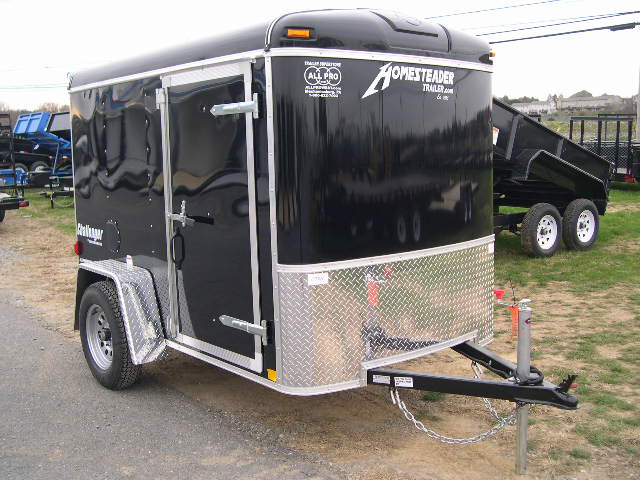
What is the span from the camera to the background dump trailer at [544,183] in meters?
9.98

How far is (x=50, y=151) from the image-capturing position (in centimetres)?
2606

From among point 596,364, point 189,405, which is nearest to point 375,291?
point 189,405

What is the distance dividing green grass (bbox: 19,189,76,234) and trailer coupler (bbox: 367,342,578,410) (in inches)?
509

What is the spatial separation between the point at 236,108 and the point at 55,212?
53.9 ft

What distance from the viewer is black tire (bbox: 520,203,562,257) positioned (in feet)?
34.5

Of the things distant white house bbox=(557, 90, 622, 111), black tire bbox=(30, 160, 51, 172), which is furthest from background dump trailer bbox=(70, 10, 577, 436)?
distant white house bbox=(557, 90, 622, 111)

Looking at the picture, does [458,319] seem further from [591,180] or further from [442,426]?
[591,180]

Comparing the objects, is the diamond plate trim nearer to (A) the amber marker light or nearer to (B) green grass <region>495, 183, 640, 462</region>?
(B) green grass <region>495, 183, 640, 462</region>

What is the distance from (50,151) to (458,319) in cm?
2440

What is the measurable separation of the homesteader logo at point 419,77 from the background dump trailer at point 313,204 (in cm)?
1

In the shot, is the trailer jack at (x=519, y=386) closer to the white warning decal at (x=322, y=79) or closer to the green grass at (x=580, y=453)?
the green grass at (x=580, y=453)

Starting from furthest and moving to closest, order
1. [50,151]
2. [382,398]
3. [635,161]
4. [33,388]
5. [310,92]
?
[50,151]
[635,161]
[33,388]
[382,398]
[310,92]

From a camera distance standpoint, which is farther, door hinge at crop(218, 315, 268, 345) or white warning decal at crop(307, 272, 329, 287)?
door hinge at crop(218, 315, 268, 345)

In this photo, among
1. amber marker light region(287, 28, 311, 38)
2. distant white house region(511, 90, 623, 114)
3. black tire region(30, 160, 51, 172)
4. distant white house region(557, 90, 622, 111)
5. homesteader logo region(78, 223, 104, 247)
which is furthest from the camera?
distant white house region(557, 90, 622, 111)
